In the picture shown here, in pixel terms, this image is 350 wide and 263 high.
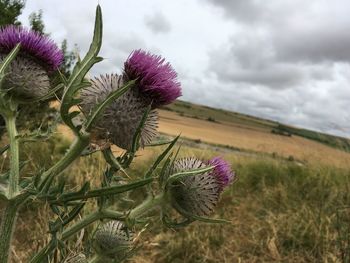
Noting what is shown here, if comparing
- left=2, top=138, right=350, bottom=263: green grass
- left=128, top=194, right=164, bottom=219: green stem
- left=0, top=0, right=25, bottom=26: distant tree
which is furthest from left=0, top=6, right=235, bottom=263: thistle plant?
left=0, top=0, right=25, bottom=26: distant tree

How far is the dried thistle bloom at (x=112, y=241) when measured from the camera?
228cm

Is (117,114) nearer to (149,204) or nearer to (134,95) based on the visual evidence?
(134,95)

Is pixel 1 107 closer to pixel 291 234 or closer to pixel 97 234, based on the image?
pixel 97 234

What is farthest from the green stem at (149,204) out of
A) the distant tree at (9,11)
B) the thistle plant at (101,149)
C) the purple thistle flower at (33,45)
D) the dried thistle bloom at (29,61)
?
the distant tree at (9,11)

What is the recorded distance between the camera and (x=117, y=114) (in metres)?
1.96

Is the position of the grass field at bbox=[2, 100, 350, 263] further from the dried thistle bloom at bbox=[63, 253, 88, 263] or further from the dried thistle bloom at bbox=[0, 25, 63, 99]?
the dried thistle bloom at bbox=[0, 25, 63, 99]

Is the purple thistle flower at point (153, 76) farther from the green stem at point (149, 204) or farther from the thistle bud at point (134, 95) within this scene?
the green stem at point (149, 204)

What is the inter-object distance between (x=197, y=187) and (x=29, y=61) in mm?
1075

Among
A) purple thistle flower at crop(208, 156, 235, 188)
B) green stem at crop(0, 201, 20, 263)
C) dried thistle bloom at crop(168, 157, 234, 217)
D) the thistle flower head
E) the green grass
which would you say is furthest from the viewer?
the green grass

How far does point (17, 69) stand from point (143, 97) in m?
0.66

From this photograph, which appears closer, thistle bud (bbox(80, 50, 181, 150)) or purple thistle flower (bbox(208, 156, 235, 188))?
thistle bud (bbox(80, 50, 181, 150))

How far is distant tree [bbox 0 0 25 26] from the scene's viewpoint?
27.0 feet

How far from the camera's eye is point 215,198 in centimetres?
239

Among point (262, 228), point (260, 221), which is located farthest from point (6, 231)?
point (260, 221)
